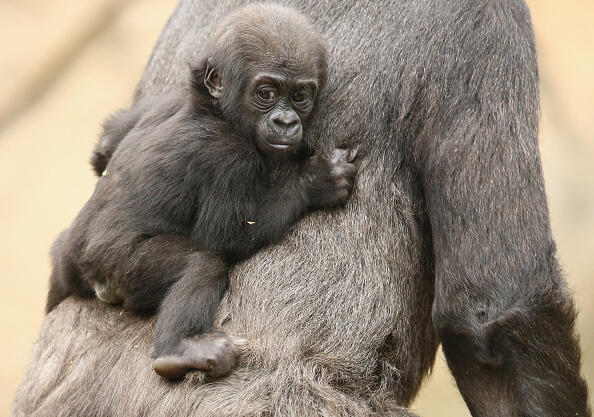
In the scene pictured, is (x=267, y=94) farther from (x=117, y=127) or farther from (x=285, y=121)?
(x=117, y=127)

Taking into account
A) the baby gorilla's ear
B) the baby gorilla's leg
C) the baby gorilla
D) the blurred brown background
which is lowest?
Answer: the blurred brown background

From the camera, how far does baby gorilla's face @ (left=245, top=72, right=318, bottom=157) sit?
3014 millimetres

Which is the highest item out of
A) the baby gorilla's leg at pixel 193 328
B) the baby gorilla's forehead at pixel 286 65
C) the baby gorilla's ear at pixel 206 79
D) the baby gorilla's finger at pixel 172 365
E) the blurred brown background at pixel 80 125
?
the baby gorilla's forehead at pixel 286 65

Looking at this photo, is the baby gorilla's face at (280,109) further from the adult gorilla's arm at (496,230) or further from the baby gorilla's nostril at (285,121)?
the adult gorilla's arm at (496,230)

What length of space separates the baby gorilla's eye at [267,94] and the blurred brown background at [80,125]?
4.92m

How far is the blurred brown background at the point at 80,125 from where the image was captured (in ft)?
24.9

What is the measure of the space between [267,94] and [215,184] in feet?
1.31

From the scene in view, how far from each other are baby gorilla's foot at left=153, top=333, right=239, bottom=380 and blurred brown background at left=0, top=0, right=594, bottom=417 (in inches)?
200

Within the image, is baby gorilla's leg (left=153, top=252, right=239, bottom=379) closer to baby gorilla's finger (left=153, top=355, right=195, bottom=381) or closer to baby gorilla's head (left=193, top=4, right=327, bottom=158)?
baby gorilla's finger (left=153, top=355, right=195, bottom=381)

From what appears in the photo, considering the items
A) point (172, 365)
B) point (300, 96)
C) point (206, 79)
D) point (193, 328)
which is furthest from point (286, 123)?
point (172, 365)

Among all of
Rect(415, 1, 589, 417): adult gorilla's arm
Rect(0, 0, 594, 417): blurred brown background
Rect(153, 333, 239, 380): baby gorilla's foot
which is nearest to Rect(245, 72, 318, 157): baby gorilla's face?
Rect(415, 1, 589, 417): adult gorilla's arm

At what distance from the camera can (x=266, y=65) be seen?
3068mm

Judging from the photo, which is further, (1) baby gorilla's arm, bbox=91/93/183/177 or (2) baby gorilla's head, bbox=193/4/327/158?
(1) baby gorilla's arm, bbox=91/93/183/177

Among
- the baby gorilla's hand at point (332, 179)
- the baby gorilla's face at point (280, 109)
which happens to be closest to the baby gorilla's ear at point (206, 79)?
the baby gorilla's face at point (280, 109)
